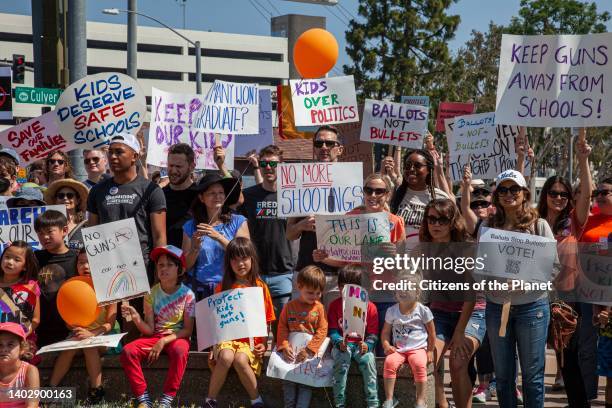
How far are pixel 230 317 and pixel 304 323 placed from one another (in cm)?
55

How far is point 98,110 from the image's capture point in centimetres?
879

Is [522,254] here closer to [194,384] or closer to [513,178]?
[513,178]

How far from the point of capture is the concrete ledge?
6.82 metres

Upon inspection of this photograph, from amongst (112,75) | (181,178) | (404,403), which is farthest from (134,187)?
(404,403)

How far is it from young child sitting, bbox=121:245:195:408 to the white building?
75.9 m

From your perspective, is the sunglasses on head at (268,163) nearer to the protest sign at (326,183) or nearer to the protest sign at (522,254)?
the protest sign at (326,183)

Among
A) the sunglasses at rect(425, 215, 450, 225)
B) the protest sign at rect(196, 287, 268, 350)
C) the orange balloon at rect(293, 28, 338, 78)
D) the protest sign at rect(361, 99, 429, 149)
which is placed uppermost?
the orange balloon at rect(293, 28, 338, 78)

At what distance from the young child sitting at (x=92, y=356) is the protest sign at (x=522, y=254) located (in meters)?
2.94

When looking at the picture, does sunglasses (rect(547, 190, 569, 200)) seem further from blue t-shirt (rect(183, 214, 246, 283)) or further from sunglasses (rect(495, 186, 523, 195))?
blue t-shirt (rect(183, 214, 246, 283))

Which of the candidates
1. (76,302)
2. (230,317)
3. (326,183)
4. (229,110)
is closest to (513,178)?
(326,183)

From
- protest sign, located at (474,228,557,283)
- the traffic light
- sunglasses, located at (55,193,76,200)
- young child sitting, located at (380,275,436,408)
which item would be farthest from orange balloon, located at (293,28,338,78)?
the traffic light

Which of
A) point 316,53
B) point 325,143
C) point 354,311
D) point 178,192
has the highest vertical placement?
point 316,53

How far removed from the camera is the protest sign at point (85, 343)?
6793 millimetres

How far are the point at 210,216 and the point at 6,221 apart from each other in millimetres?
1863
